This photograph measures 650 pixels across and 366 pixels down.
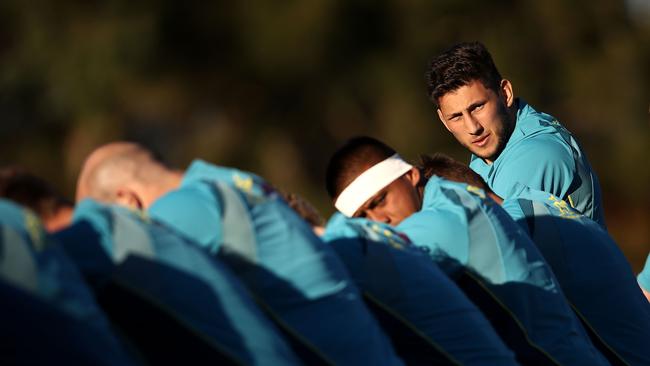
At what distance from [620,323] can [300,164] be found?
491 inches

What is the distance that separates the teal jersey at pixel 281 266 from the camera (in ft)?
9.36

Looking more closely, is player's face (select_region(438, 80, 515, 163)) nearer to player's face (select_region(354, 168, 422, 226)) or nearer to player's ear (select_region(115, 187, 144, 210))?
player's face (select_region(354, 168, 422, 226))

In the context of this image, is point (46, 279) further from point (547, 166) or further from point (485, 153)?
point (485, 153)

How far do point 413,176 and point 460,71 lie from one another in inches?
39.6

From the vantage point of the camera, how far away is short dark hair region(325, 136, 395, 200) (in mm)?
3953

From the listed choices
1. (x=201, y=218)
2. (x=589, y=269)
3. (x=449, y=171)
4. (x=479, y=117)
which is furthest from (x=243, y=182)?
(x=479, y=117)

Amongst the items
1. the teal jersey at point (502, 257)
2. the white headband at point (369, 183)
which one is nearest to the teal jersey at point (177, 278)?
the teal jersey at point (502, 257)

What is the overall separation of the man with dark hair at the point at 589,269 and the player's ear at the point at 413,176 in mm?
85

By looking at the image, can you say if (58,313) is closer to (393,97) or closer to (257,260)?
(257,260)

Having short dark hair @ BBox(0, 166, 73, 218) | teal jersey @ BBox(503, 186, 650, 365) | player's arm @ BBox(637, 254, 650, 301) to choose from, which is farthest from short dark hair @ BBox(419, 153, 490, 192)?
short dark hair @ BBox(0, 166, 73, 218)

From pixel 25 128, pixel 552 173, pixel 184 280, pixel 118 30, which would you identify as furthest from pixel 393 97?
pixel 184 280

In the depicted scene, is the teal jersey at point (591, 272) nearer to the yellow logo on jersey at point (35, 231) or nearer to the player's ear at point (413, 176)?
the player's ear at point (413, 176)

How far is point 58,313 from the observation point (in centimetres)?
233

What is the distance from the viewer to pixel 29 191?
9.20ft
